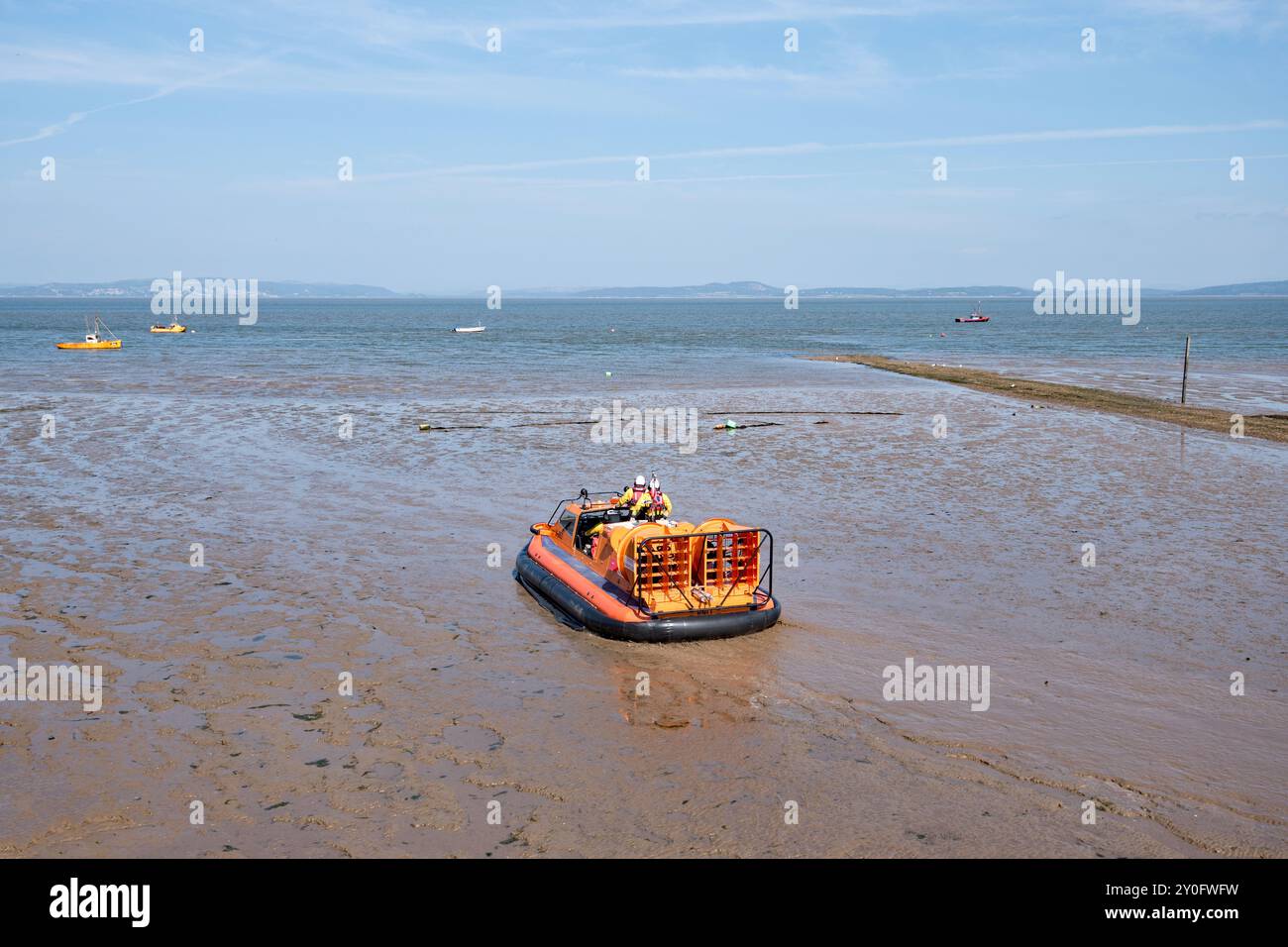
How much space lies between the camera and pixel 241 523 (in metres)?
18.5

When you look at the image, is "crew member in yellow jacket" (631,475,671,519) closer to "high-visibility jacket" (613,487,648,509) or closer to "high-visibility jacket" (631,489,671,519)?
"high-visibility jacket" (631,489,671,519)

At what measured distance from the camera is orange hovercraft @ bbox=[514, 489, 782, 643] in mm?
12492

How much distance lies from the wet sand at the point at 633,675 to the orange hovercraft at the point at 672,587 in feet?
0.99

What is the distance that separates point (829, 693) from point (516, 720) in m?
3.24

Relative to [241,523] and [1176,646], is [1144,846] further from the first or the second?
[241,523]

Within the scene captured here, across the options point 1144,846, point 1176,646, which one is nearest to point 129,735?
point 1144,846

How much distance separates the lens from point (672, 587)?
12.8 metres
